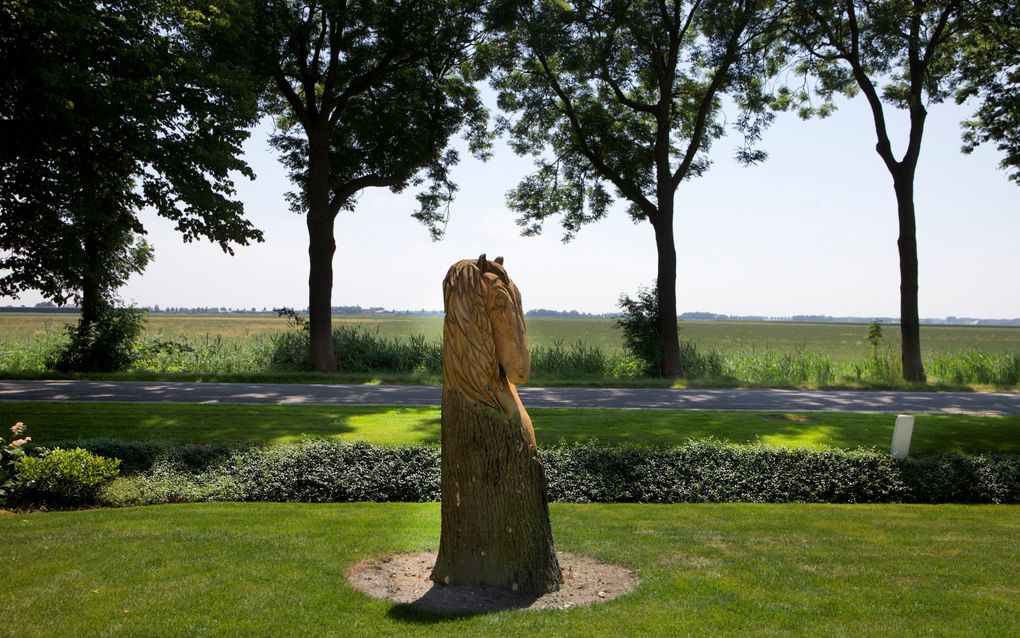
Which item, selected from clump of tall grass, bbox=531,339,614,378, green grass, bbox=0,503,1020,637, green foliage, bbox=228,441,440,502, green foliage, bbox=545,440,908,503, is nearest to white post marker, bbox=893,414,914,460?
green foliage, bbox=545,440,908,503

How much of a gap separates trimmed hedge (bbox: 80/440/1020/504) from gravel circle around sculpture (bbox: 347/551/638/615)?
3.79 m

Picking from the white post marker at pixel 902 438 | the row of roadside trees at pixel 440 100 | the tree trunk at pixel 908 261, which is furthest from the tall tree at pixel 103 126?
the tree trunk at pixel 908 261

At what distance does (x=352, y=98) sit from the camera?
92.2 feet

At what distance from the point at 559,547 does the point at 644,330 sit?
64.7ft

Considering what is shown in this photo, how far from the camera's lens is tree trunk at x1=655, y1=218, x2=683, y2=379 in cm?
2697

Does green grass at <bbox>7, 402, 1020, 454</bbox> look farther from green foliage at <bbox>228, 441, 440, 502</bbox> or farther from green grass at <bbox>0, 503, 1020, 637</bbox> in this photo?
green grass at <bbox>0, 503, 1020, 637</bbox>

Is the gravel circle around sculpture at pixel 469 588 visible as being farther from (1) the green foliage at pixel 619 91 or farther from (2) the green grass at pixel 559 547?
(1) the green foliage at pixel 619 91

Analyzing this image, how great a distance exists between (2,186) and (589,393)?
1434 centimetres

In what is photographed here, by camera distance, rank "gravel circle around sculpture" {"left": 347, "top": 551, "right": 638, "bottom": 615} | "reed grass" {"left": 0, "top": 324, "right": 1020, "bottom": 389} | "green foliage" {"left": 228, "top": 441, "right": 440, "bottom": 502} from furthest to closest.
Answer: "reed grass" {"left": 0, "top": 324, "right": 1020, "bottom": 389}
"green foliage" {"left": 228, "top": 441, "right": 440, "bottom": 502}
"gravel circle around sculpture" {"left": 347, "top": 551, "right": 638, "bottom": 615}

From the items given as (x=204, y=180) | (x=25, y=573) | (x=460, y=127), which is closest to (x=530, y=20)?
(x=460, y=127)

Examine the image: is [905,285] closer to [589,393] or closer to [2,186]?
[589,393]

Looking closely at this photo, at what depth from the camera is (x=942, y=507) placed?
11898mm

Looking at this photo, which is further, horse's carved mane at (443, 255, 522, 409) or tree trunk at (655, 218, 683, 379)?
tree trunk at (655, 218, 683, 379)

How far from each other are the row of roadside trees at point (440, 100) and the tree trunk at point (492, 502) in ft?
46.6
